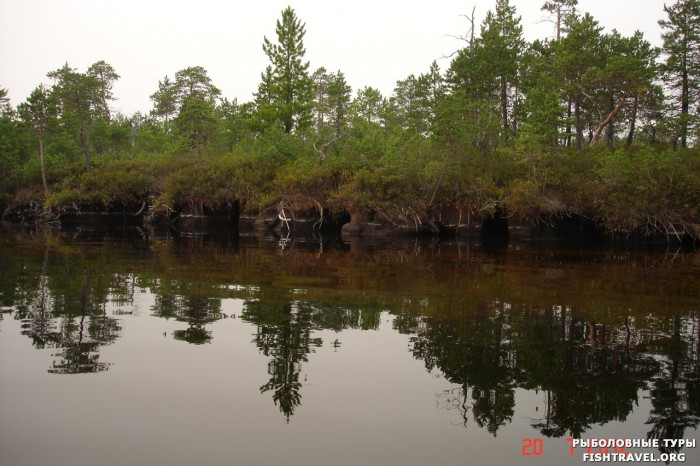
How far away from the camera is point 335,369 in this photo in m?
6.84

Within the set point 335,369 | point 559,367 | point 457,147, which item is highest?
point 457,147

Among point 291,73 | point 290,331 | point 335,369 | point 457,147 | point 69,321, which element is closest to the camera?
point 335,369

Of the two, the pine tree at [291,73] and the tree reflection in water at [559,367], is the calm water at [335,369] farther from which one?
the pine tree at [291,73]

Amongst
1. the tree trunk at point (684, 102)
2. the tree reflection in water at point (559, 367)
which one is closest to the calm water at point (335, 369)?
the tree reflection in water at point (559, 367)

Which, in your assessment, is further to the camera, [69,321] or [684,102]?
[684,102]

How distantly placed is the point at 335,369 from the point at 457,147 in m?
28.1

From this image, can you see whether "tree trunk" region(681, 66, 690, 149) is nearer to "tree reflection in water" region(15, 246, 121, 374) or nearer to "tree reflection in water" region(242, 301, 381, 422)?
"tree reflection in water" region(242, 301, 381, 422)

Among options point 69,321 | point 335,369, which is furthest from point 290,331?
point 69,321

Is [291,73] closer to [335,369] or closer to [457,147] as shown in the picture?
[457,147]

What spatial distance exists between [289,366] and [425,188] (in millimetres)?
26537

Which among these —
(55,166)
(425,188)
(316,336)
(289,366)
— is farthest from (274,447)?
(55,166)

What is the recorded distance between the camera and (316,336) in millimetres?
8258

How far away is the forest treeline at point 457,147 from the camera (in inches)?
1176

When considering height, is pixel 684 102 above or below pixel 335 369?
above
